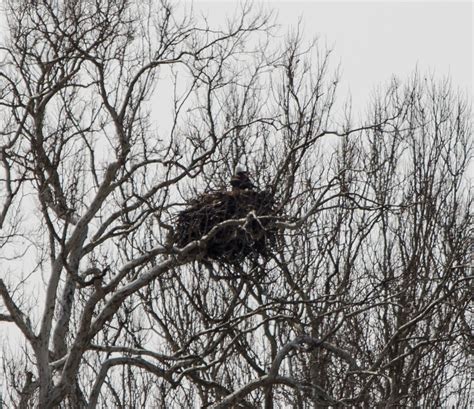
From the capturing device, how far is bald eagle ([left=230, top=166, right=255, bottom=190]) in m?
11.2

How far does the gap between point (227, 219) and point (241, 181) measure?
2.29 feet

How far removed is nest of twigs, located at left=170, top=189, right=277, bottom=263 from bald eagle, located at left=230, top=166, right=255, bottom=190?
0.29m

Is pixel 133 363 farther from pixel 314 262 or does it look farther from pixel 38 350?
pixel 314 262

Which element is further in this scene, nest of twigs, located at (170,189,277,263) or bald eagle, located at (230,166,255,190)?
bald eagle, located at (230,166,255,190)

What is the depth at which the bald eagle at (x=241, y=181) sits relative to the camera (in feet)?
36.8

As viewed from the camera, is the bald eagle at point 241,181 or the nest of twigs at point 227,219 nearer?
the nest of twigs at point 227,219

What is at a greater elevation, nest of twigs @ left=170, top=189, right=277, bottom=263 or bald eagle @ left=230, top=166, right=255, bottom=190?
bald eagle @ left=230, top=166, right=255, bottom=190

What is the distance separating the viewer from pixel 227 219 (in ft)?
35.0

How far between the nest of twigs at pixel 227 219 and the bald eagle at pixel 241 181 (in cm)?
29

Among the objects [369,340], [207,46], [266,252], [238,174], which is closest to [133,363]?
[266,252]

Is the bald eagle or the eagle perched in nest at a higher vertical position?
the bald eagle

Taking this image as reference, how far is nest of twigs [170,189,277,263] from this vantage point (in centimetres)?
1022

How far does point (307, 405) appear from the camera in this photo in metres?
12.6

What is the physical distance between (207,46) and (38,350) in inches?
125
